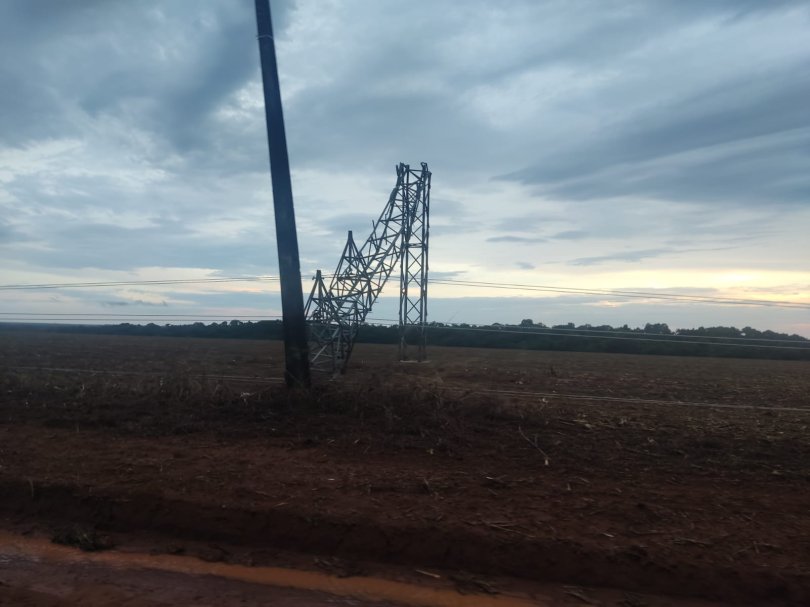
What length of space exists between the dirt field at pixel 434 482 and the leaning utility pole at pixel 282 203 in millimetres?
1006

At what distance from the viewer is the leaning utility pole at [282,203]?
11469 millimetres

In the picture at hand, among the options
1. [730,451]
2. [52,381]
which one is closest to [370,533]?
[730,451]

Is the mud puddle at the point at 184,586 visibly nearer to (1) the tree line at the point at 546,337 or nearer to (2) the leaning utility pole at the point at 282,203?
(2) the leaning utility pole at the point at 282,203

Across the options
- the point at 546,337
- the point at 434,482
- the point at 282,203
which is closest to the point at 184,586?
the point at 434,482

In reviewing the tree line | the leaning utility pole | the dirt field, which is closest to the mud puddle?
the dirt field

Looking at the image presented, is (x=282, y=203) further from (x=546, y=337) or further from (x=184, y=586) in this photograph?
(x=546, y=337)

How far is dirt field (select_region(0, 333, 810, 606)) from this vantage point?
555 cm

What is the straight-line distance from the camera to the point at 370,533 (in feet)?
19.5

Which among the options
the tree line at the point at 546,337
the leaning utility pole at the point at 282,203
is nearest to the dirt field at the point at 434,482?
the leaning utility pole at the point at 282,203

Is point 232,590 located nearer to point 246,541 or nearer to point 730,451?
point 246,541

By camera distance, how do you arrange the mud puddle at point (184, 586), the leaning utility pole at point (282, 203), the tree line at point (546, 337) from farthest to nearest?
the tree line at point (546, 337) < the leaning utility pole at point (282, 203) < the mud puddle at point (184, 586)

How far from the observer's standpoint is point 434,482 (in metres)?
7.00

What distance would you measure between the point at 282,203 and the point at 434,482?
6.35 meters

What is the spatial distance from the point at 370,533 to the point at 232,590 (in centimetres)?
132
